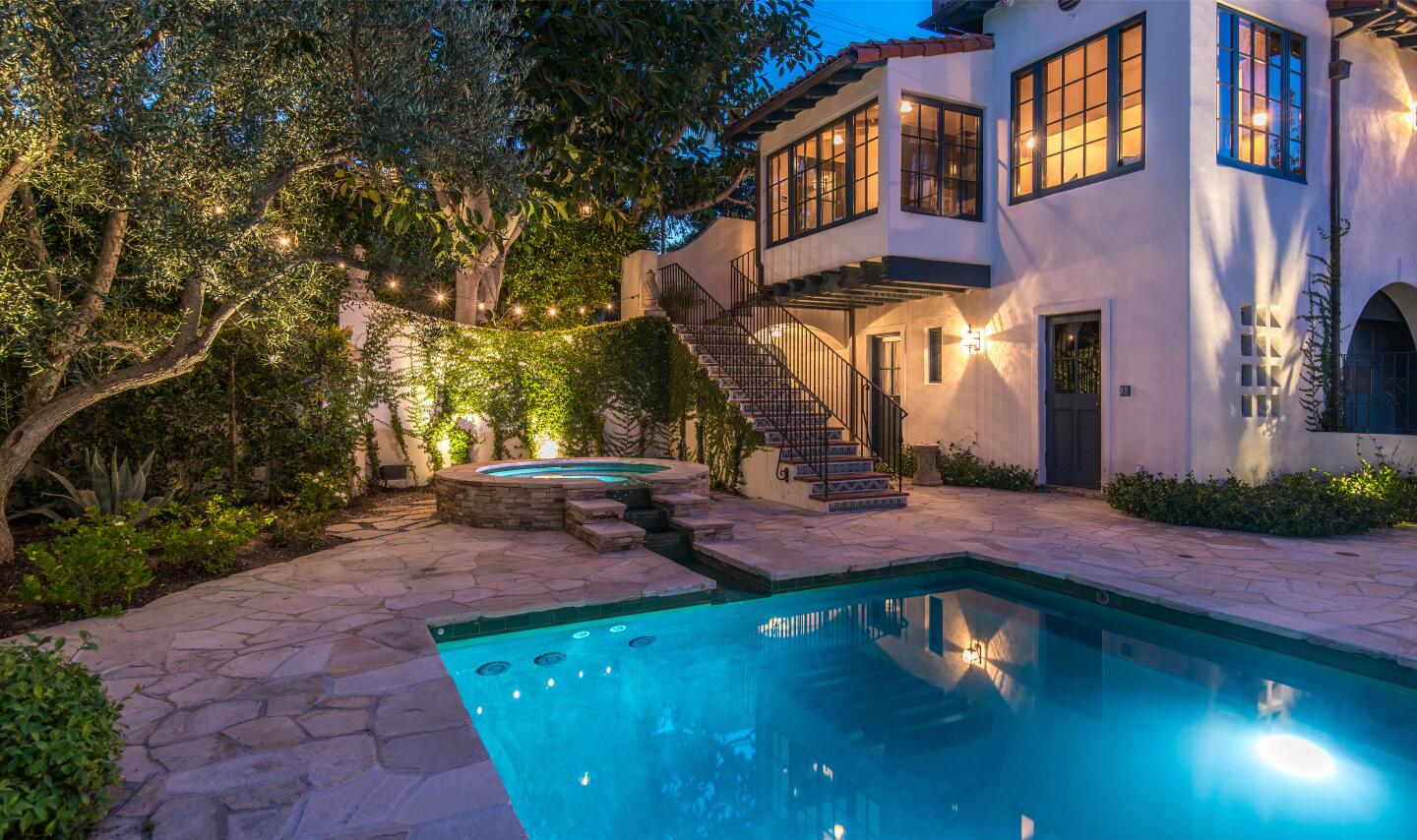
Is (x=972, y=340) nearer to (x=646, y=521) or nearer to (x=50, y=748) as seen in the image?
(x=646, y=521)

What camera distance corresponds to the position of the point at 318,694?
12.2ft

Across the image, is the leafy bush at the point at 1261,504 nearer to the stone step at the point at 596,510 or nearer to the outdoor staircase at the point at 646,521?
the outdoor staircase at the point at 646,521

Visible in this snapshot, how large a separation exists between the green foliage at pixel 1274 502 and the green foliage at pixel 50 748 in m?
9.33

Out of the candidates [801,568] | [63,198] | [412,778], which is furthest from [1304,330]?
[63,198]

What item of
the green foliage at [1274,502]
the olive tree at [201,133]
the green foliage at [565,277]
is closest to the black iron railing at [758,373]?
the green foliage at [565,277]

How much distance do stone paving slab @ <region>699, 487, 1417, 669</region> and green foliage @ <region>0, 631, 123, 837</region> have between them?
173 inches

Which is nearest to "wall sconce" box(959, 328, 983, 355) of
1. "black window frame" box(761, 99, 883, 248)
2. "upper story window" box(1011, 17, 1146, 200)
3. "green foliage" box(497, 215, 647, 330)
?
"upper story window" box(1011, 17, 1146, 200)

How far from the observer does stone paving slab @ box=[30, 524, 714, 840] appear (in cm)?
271

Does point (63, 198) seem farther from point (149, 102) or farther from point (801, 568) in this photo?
point (801, 568)

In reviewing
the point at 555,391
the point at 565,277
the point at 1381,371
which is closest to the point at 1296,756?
the point at 555,391

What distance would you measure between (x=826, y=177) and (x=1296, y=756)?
10.2 m

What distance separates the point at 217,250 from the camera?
5.00 metres

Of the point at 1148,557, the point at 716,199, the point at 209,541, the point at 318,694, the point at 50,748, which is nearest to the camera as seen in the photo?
the point at 50,748

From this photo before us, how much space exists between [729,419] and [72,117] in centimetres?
818
